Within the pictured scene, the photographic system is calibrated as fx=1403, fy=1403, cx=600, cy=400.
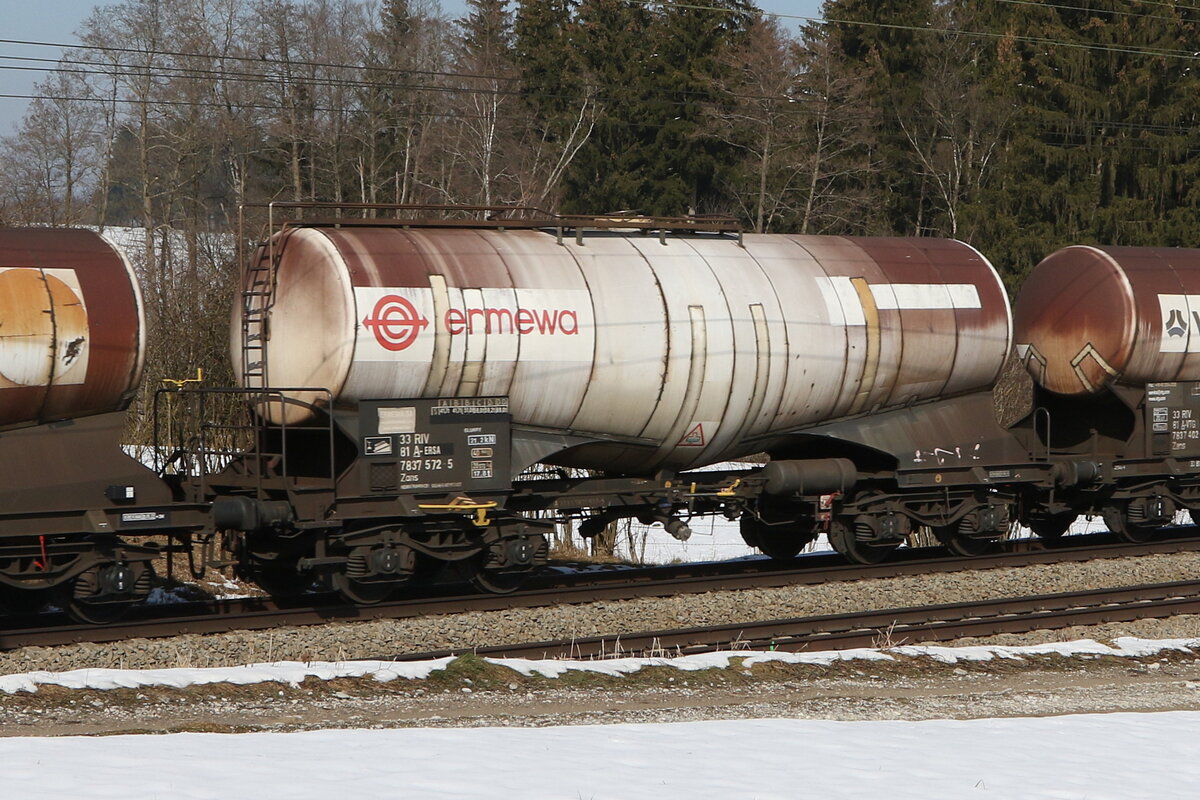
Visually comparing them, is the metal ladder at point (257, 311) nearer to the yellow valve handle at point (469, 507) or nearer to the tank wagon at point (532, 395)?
the tank wagon at point (532, 395)

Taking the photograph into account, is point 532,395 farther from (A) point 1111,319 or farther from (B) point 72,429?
(A) point 1111,319

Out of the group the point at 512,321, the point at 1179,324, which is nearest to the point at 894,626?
the point at 512,321

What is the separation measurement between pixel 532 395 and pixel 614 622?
94.7 inches

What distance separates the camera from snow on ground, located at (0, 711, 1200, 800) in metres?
7.31

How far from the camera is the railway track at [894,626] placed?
41.4ft

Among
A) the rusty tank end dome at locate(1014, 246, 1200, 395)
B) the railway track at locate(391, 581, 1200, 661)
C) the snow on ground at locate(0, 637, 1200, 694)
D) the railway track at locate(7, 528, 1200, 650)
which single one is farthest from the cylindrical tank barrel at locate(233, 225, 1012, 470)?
the snow on ground at locate(0, 637, 1200, 694)

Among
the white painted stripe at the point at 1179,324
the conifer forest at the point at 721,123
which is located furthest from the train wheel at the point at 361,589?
the conifer forest at the point at 721,123

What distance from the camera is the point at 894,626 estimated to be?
1370cm

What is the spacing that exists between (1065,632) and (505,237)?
7.00 metres

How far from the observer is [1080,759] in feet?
29.3

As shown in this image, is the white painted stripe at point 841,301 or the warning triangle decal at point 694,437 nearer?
the warning triangle decal at point 694,437

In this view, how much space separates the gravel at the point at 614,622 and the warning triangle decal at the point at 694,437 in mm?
1630

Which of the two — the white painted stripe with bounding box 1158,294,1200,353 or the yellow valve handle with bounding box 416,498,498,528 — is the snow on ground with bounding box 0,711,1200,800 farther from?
the white painted stripe with bounding box 1158,294,1200,353

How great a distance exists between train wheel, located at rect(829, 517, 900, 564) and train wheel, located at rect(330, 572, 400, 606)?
218 inches
